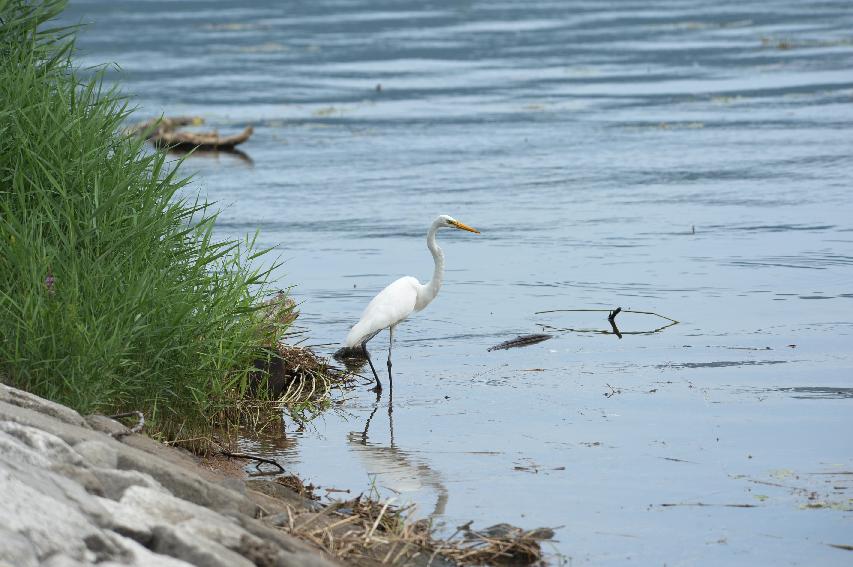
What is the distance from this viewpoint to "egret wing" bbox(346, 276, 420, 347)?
11.1 meters

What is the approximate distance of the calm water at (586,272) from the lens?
8148 mm

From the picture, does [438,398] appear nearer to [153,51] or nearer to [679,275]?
[679,275]

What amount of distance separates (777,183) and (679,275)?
590 centimetres

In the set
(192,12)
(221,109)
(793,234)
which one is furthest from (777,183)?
(192,12)

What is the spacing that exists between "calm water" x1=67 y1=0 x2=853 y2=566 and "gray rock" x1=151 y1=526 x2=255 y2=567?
6.94 feet

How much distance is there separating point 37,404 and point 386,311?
15.2 feet

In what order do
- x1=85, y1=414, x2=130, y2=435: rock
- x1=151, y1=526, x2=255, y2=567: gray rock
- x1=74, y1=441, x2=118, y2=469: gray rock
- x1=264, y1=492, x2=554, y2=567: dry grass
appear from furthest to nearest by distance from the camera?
x1=85, y1=414, x2=130, y2=435: rock, x1=264, y1=492, x2=554, y2=567: dry grass, x1=74, y1=441, x2=118, y2=469: gray rock, x1=151, y1=526, x2=255, y2=567: gray rock

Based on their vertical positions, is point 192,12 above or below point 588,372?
above

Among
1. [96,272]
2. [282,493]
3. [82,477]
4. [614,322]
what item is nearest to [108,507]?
[82,477]

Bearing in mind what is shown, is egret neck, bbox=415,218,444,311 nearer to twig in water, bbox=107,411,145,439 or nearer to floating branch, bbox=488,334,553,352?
floating branch, bbox=488,334,553,352

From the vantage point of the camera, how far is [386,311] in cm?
1119

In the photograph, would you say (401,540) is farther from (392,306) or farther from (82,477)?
(392,306)

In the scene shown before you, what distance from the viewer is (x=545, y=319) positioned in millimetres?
12688

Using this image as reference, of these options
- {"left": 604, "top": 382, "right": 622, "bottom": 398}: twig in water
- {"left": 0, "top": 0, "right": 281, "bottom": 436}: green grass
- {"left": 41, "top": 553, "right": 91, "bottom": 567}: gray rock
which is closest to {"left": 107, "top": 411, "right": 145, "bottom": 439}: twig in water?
{"left": 0, "top": 0, "right": 281, "bottom": 436}: green grass
